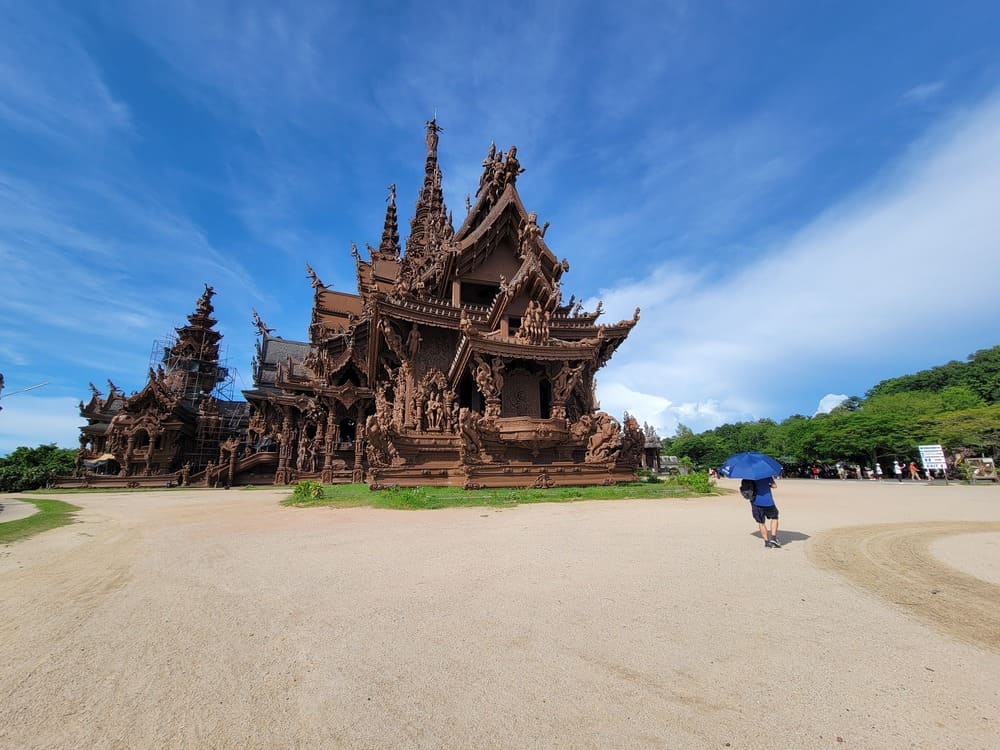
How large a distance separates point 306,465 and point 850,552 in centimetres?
2809

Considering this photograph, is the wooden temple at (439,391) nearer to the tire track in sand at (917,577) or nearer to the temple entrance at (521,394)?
the temple entrance at (521,394)

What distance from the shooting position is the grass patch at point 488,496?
9766 mm

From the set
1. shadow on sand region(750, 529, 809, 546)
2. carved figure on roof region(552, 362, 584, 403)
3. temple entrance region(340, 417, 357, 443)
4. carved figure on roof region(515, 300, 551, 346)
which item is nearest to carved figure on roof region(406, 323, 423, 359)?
carved figure on roof region(515, 300, 551, 346)

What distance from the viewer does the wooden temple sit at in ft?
44.3

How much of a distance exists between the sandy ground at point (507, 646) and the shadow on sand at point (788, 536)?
0.34 meters

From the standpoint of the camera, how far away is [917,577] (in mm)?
4020

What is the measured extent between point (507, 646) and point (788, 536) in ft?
17.6

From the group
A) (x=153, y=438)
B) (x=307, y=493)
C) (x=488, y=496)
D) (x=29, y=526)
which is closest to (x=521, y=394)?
(x=488, y=496)

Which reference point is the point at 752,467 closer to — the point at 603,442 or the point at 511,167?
the point at 603,442

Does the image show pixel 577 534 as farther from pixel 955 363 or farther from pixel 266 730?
pixel 955 363

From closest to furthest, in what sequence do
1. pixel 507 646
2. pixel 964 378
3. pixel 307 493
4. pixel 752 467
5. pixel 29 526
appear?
1. pixel 507 646
2. pixel 752 467
3. pixel 29 526
4. pixel 307 493
5. pixel 964 378

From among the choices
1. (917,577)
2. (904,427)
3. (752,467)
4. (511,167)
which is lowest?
(917,577)

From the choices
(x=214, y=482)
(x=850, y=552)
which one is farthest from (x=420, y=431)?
(x=214, y=482)

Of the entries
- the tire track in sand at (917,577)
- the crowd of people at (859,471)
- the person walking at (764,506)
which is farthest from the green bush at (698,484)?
the crowd of people at (859,471)
